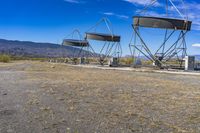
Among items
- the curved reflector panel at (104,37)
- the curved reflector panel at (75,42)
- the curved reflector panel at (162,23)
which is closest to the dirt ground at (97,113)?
the curved reflector panel at (162,23)

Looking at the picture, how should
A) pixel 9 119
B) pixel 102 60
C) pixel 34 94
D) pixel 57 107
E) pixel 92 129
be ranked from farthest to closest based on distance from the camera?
pixel 102 60, pixel 34 94, pixel 57 107, pixel 9 119, pixel 92 129

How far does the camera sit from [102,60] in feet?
205

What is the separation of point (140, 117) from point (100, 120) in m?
1.15

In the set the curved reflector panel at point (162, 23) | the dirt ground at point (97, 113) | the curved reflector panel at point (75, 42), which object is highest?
the curved reflector panel at point (162, 23)

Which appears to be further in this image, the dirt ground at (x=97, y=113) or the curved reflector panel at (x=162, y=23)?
the curved reflector panel at (x=162, y=23)

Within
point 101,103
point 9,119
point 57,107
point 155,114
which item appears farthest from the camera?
point 101,103

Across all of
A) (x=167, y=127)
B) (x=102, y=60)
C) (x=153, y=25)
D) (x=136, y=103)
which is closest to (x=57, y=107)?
(x=136, y=103)

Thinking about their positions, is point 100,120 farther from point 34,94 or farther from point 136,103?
point 34,94

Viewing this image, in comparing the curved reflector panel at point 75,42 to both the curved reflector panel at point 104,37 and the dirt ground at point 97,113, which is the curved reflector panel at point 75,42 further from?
the dirt ground at point 97,113

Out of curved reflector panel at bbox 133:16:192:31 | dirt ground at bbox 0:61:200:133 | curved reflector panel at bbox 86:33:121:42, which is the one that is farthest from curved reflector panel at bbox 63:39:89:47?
dirt ground at bbox 0:61:200:133

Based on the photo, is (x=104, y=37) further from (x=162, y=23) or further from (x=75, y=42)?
(x=162, y=23)

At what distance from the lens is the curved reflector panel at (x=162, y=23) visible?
1495 inches

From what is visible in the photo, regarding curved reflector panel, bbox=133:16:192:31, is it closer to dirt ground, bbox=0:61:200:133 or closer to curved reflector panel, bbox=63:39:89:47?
dirt ground, bbox=0:61:200:133

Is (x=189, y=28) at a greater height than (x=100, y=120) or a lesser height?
greater
